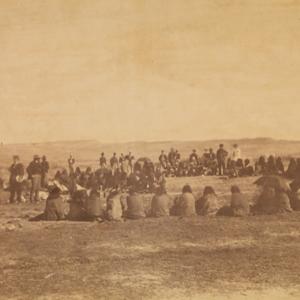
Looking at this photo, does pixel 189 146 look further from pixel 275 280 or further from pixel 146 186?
pixel 275 280

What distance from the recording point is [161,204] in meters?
5.73

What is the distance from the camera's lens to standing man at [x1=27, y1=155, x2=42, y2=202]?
582 cm

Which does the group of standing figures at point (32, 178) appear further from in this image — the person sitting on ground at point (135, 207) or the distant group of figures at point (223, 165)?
the distant group of figures at point (223, 165)

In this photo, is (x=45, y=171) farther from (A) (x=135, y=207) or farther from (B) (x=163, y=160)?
(B) (x=163, y=160)

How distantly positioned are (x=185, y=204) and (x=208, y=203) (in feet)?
0.73

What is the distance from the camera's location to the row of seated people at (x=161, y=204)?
5.71m

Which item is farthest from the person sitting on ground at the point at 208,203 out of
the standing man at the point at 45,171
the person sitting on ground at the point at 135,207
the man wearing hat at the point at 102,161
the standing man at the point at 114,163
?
the standing man at the point at 45,171

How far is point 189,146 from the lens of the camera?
584 cm

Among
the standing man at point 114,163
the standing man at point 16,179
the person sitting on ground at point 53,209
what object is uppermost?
the standing man at point 114,163

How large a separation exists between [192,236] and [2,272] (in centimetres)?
177

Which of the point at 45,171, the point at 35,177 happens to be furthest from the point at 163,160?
the point at 35,177

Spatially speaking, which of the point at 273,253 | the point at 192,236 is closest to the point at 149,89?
the point at 192,236

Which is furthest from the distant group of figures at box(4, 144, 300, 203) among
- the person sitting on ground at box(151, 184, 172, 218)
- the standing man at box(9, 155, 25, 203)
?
the person sitting on ground at box(151, 184, 172, 218)

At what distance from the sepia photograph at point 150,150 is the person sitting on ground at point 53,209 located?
0.02 m
